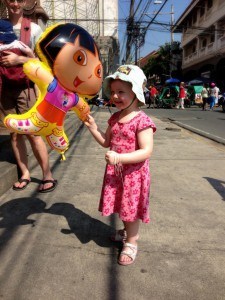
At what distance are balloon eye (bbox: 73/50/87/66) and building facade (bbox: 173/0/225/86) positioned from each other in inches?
744

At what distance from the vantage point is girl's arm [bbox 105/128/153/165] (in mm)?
1881

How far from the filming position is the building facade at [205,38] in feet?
79.2

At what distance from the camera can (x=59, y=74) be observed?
1.93 meters

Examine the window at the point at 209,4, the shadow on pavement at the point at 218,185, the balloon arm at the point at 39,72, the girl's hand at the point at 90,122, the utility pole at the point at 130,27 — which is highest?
the window at the point at 209,4

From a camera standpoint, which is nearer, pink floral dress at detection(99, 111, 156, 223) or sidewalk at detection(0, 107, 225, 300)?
sidewalk at detection(0, 107, 225, 300)

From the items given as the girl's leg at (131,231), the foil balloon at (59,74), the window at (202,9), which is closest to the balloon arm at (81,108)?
the foil balloon at (59,74)

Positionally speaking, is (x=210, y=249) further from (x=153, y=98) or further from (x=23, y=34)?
(x=153, y=98)

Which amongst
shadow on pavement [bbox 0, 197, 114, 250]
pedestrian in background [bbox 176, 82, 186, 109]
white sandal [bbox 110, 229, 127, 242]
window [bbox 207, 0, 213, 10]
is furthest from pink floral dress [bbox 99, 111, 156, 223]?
window [bbox 207, 0, 213, 10]

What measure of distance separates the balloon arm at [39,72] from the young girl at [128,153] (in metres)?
0.37

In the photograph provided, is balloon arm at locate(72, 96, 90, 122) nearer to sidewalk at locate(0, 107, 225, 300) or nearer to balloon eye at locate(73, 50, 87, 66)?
balloon eye at locate(73, 50, 87, 66)

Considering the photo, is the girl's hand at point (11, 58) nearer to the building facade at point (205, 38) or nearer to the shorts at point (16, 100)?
the shorts at point (16, 100)

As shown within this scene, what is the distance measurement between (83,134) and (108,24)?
54.2 ft

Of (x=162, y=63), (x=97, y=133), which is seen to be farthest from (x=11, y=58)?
(x=162, y=63)

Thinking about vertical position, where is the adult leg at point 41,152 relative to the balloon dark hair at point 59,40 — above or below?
below
